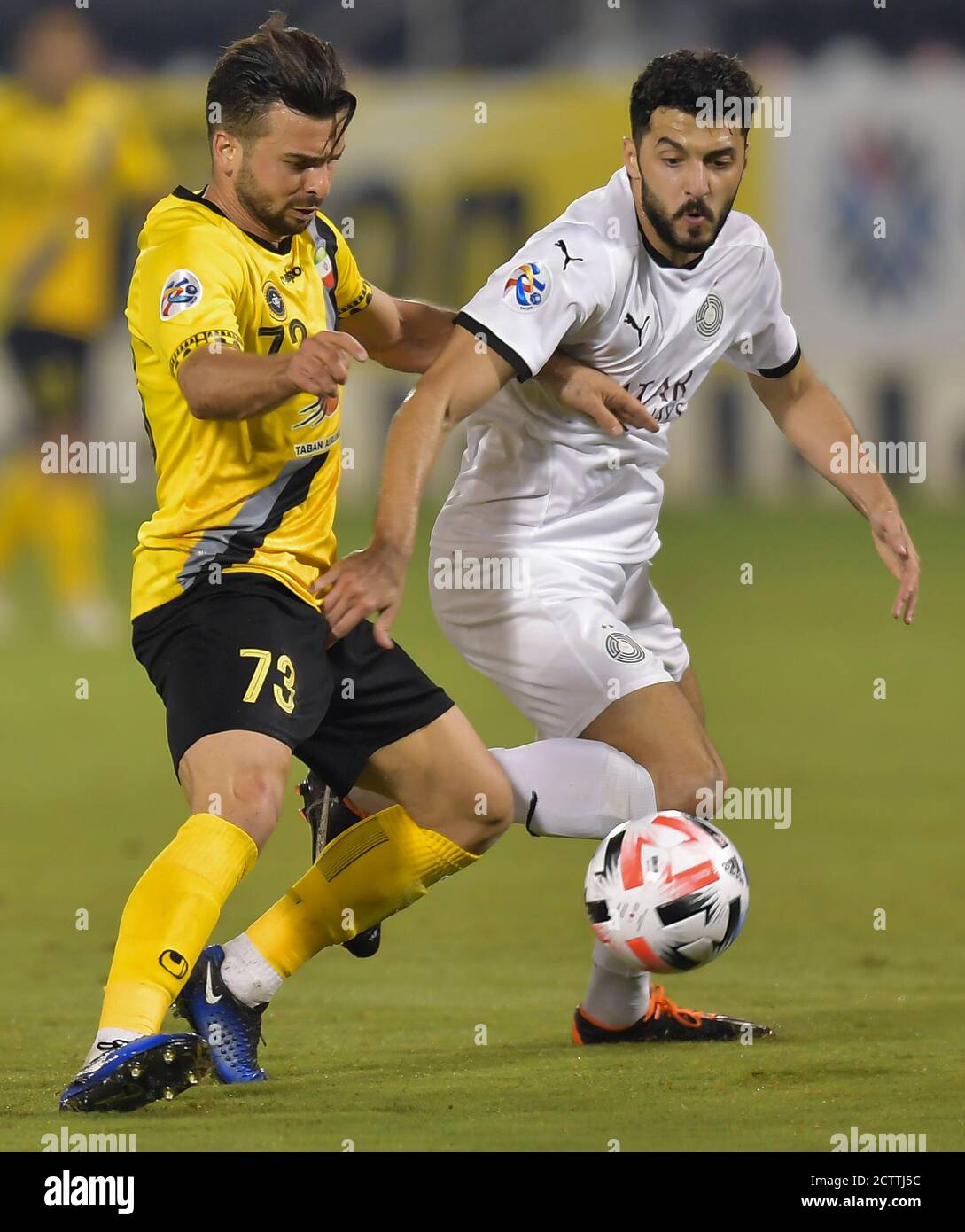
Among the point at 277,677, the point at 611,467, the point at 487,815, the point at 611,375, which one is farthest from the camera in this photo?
the point at 611,467

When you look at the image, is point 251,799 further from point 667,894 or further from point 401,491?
point 667,894

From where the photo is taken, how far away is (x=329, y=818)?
15.0 feet

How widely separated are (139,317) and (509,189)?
13.2 m

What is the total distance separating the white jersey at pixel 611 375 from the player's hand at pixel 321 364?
926mm

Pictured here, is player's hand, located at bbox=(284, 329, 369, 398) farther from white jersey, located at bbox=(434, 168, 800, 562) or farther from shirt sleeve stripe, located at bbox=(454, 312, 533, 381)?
white jersey, located at bbox=(434, 168, 800, 562)

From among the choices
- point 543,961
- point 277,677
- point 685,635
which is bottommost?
point 543,961

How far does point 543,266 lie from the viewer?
14.1 feet

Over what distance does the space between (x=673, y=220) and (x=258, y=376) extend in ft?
4.08

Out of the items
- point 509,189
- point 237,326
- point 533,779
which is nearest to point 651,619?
point 533,779

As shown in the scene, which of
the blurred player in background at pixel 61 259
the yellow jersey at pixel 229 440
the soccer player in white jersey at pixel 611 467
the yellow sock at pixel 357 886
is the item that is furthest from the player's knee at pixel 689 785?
the blurred player in background at pixel 61 259

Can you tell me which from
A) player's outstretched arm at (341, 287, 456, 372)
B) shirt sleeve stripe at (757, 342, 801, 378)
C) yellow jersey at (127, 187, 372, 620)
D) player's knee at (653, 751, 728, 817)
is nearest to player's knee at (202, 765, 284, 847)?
yellow jersey at (127, 187, 372, 620)

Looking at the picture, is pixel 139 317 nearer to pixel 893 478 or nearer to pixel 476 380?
pixel 476 380

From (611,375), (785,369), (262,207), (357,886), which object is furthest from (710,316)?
(357,886)

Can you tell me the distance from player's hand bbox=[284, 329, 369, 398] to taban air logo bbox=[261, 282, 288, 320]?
18.5 inches
